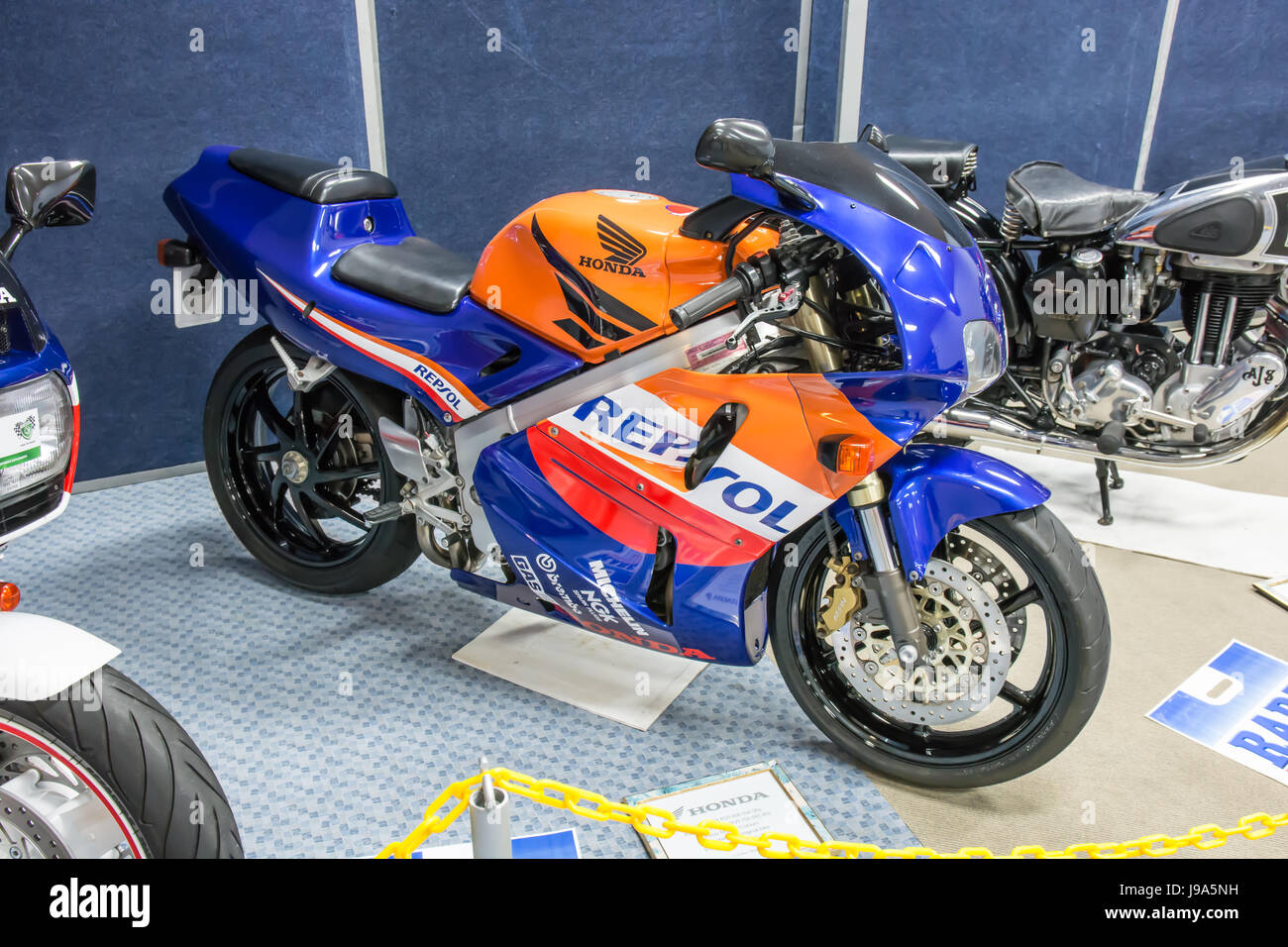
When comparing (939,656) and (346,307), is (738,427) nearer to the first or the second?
(939,656)

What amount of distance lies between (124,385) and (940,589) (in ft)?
8.58

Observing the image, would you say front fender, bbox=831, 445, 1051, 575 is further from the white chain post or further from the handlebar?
the white chain post

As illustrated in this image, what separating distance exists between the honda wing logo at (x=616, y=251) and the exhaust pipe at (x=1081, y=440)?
3.87 ft

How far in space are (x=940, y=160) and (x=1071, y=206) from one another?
414mm

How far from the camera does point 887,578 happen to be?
177cm

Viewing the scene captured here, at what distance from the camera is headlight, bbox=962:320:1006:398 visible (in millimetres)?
1563

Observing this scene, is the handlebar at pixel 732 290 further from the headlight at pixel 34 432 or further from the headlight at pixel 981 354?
the headlight at pixel 34 432

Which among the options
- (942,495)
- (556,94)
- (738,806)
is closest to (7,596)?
(738,806)

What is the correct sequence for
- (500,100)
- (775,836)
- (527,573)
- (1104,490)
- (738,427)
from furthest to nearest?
(500,100) < (1104,490) < (527,573) < (738,427) < (775,836)

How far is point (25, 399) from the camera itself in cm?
122

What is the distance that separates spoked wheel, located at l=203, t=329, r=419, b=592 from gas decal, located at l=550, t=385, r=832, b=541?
2.19ft
